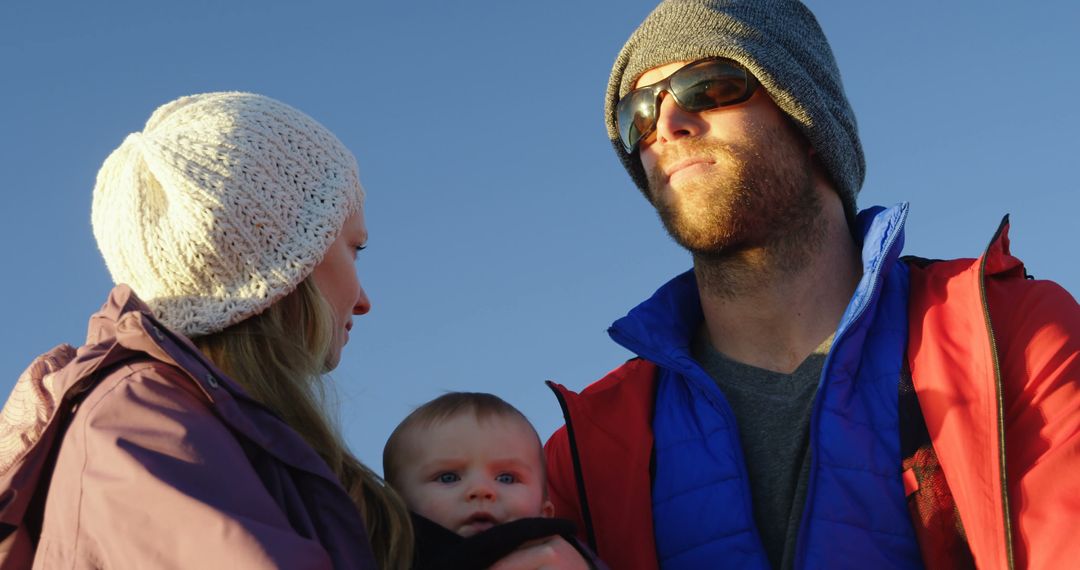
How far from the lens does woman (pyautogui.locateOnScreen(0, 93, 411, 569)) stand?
2.40m

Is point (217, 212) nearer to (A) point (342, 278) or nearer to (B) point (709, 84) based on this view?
(A) point (342, 278)

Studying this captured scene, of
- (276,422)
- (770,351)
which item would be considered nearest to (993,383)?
(770,351)

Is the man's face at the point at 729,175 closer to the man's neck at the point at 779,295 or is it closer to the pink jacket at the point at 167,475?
the man's neck at the point at 779,295

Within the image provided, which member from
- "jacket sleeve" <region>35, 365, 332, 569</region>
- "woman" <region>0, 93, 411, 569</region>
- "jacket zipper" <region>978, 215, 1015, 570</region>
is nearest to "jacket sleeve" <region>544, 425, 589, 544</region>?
"woman" <region>0, 93, 411, 569</region>

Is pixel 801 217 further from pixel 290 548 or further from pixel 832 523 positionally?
pixel 290 548

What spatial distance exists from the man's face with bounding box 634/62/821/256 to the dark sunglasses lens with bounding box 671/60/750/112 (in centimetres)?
5

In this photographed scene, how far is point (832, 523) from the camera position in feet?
12.1

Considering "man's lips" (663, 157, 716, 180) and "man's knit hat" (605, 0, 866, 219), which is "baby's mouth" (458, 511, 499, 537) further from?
"man's knit hat" (605, 0, 866, 219)

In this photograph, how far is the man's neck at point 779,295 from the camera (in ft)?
15.0

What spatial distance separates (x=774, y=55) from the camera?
4.80 m

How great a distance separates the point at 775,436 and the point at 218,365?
2.01 meters

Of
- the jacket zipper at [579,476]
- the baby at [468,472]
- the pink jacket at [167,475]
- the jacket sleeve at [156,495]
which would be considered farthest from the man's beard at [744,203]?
the jacket sleeve at [156,495]

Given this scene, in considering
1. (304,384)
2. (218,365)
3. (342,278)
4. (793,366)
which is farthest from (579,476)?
(218,365)

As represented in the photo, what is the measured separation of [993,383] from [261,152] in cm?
227
